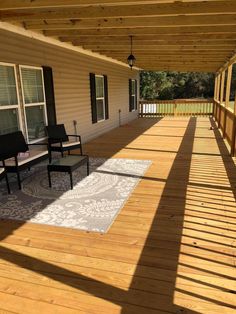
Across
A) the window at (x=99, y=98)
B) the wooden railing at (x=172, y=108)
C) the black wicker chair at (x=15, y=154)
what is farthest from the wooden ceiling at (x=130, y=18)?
the wooden railing at (x=172, y=108)

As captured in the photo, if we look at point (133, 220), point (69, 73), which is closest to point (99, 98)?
point (69, 73)

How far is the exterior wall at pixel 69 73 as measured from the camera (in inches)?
196

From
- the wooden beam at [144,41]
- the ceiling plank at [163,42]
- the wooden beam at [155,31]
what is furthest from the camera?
the ceiling plank at [163,42]

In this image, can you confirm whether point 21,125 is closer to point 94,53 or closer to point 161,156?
point 161,156

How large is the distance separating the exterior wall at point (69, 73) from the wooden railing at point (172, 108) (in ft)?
16.2

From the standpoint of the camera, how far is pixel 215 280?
2176mm

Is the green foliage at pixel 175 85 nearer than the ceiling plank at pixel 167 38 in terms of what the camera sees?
No

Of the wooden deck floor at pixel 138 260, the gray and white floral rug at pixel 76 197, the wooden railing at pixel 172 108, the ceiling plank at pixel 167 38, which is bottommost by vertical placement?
the wooden deck floor at pixel 138 260

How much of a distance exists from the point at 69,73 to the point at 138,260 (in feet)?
18.5

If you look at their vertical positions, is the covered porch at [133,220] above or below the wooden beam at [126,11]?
below

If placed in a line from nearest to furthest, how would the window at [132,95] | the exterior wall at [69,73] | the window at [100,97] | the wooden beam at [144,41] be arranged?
the exterior wall at [69,73] → the wooden beam at [144,41] → the window at [100,97] → the window at [132,95]

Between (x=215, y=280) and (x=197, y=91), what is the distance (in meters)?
30.0

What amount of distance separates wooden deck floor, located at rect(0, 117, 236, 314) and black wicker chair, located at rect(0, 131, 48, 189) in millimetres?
1212

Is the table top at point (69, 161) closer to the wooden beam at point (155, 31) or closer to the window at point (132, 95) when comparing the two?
the wooden beam at point (155, 31)
